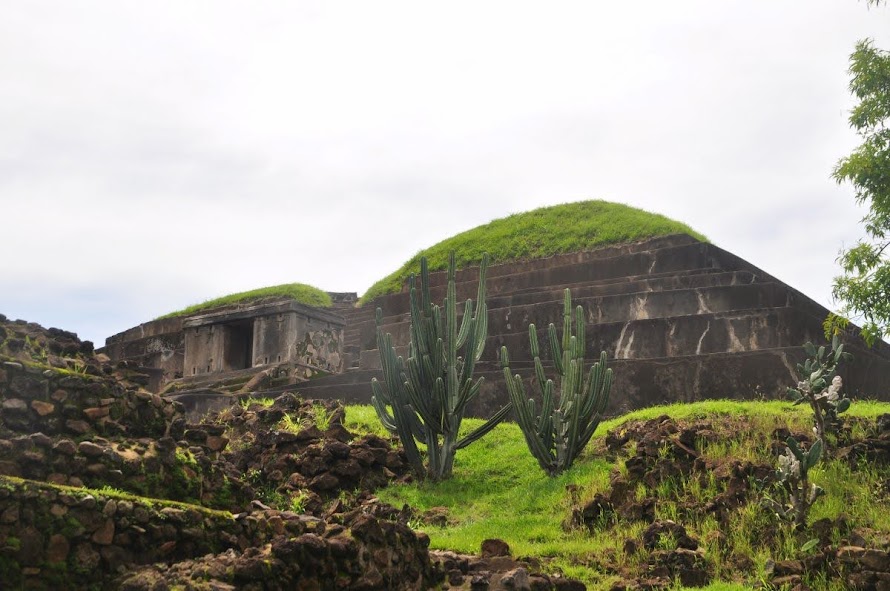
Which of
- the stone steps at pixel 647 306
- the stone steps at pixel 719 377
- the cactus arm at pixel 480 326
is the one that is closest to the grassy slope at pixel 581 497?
the stone steps at pixel 719 377

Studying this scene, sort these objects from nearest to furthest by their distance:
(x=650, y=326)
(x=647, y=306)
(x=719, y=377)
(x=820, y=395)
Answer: (x=820, y=395)
(x=719, y=377)
(x=650, y=326)
(x=647, y=306)

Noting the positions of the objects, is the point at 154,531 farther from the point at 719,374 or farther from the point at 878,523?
the point at 719,374

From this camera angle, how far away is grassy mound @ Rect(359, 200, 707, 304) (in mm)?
21938

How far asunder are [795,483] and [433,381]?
5.20 metres

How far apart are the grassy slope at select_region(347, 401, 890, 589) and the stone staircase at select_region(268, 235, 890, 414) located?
1.12 meters

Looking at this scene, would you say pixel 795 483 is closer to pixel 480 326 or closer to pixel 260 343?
pixel 480 326

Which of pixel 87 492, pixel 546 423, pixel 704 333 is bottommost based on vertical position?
pixel 87 492

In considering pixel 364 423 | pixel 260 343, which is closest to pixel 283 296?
pixel 260 343

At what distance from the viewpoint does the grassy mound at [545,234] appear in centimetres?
2194

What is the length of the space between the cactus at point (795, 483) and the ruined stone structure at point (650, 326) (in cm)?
588

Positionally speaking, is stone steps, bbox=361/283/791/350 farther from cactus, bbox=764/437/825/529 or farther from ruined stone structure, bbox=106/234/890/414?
cactus, bbox=764/437/825/529

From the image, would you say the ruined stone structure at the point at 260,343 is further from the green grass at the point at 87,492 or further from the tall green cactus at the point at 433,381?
the green grass at the point at 87,492

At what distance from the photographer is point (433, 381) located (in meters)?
14.8

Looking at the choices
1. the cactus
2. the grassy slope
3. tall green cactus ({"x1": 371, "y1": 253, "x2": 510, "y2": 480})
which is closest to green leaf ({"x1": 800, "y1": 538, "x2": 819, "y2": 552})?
the grassy slope
